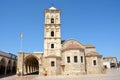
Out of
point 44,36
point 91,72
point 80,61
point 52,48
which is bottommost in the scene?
point 91,72

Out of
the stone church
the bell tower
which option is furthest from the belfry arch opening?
the bell tower

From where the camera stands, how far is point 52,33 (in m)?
41.5

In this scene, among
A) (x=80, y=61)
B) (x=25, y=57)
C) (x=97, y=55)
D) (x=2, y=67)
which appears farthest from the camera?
(x=2, y=67)

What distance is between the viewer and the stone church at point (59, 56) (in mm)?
36531

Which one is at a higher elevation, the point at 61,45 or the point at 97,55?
the point at 61,45

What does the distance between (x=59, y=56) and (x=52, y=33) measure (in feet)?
20.8

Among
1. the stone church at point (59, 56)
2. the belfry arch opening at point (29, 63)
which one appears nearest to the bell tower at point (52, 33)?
the stone church at point (59, 56)

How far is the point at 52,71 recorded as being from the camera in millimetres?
36594

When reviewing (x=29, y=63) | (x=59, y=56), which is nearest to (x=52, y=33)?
(x=59, y=56)

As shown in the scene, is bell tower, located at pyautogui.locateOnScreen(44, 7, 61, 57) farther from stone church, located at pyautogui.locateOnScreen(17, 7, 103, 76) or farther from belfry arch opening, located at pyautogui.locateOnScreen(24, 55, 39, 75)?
belfry arch opening, located at pyautogui.locateOnScreen(24, 55, 39, 75)

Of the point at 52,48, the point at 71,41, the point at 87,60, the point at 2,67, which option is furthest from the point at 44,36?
the point at 2,67

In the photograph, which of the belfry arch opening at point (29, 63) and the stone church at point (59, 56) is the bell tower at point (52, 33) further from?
the belfry arch opening at point (29, 63)

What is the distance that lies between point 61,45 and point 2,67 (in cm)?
1763

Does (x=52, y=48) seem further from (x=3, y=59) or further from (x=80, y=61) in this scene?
(x=3, y=59)
